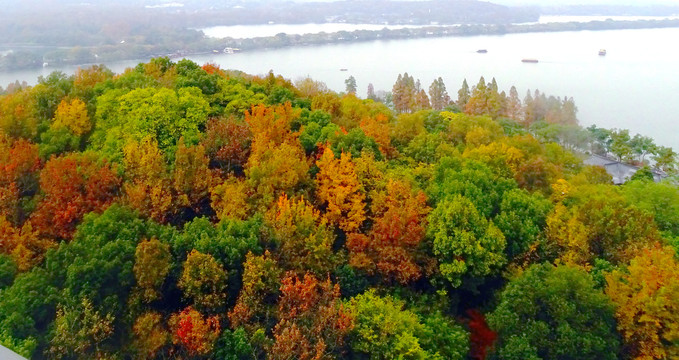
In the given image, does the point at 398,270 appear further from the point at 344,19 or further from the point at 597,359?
the point at 344,19

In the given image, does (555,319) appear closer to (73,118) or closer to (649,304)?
(649,304)

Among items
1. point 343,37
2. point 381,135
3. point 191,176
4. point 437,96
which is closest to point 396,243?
point 381,135

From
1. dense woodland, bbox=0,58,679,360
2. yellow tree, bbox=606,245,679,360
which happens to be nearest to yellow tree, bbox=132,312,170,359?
dense woodland, bbox=0,58,679,360

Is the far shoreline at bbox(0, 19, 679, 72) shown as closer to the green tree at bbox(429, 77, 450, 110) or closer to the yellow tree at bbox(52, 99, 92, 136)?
the green tree at bbox(429, 77, 450, 110)

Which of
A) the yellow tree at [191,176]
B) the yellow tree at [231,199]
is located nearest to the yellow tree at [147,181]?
the yellow tree at [191,176]

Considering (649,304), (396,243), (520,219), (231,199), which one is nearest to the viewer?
(649,304)

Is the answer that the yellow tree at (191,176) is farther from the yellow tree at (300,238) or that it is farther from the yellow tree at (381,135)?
the yellow tree at (381,135)
